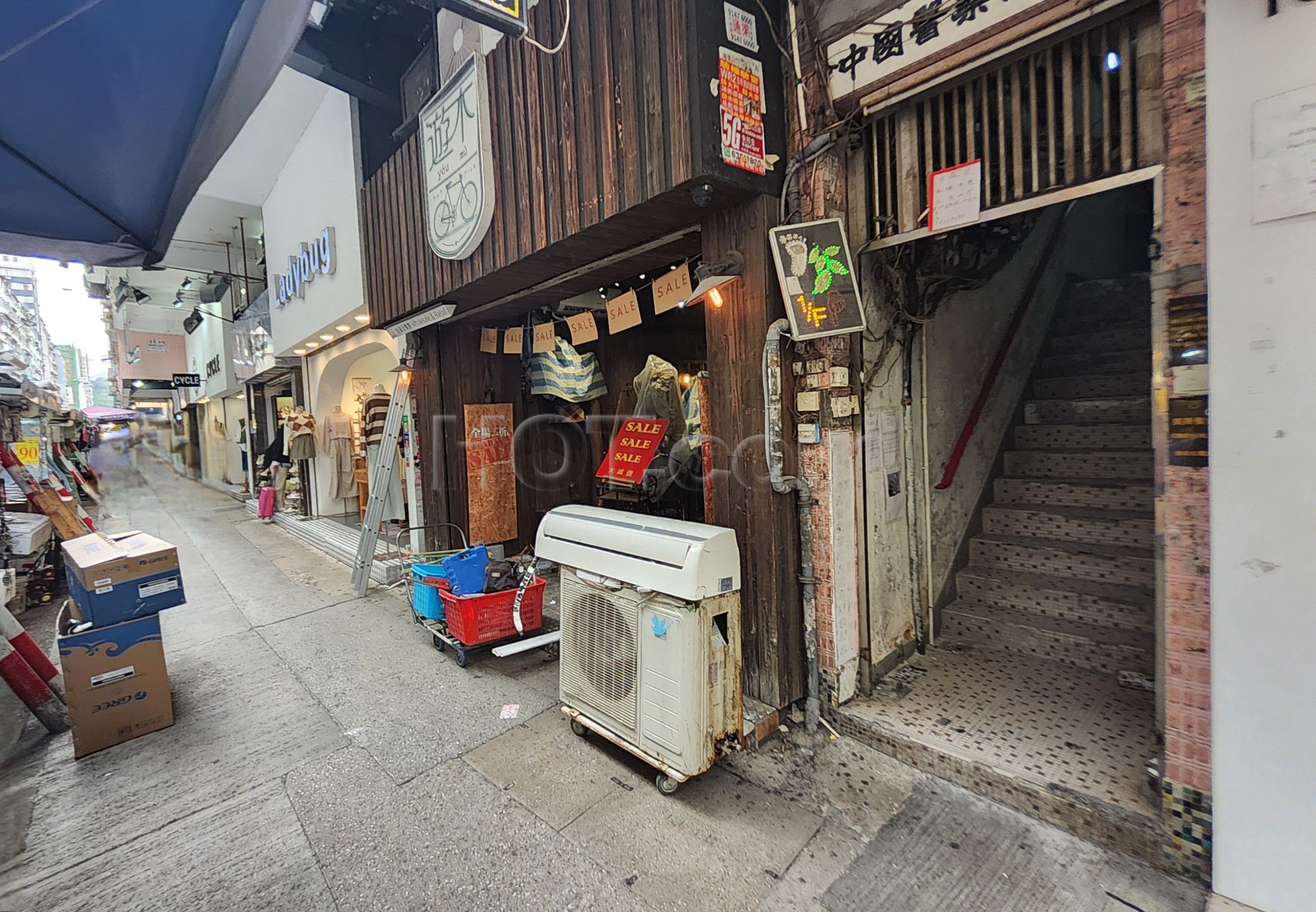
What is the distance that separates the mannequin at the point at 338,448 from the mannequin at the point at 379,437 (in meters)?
0.55

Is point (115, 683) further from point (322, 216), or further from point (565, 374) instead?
point (322, 216)

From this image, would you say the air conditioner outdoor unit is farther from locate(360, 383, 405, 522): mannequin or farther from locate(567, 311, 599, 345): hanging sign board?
locate(360, 383, 405, 522): mannequin

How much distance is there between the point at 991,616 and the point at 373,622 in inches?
202

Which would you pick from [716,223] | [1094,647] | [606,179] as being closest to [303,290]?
[606,179]

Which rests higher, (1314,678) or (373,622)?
(1314,678)

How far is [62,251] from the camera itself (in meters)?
2.84

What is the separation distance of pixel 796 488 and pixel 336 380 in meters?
9.16

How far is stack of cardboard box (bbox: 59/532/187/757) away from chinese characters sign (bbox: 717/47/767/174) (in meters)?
4.29

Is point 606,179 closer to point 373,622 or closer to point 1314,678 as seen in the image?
point 1314,678

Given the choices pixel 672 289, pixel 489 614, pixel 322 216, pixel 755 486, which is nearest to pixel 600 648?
pixel 755 486

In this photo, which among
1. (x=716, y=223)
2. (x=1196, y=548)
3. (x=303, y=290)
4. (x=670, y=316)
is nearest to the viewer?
(x=1196, y=548)

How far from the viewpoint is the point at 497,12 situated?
2.06 meters

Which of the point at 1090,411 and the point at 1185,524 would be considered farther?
the point at 1090,411

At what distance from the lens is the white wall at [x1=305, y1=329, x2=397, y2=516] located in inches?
339
